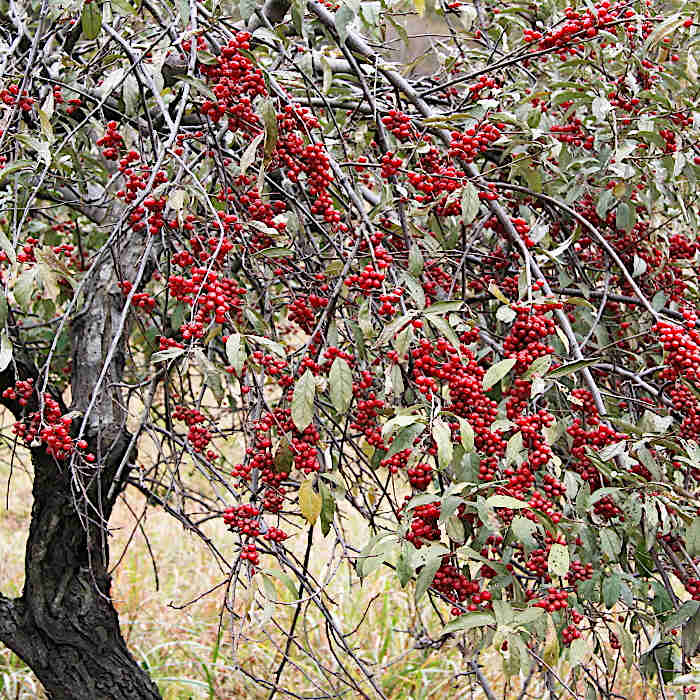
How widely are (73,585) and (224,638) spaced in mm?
1425

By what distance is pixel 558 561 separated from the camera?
1143 millimetres

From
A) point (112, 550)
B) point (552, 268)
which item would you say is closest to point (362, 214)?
point (552, 268)

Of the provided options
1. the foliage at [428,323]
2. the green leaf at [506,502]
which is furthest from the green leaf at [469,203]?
the green leaf at [506,502]

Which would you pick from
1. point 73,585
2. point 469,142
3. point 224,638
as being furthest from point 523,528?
point 224,638

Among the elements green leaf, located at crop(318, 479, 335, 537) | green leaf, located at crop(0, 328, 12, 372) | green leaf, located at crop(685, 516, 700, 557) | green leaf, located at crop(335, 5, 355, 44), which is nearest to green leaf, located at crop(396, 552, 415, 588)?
green leaf, located at crop(318, 479, 335, 537)

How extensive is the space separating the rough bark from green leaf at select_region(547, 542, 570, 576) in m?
1.25

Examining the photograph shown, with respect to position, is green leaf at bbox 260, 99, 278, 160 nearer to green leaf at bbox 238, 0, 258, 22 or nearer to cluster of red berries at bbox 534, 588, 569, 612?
green leaf at bbox 238, 0, 258, 22

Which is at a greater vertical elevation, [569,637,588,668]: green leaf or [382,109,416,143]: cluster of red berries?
[382,109,416,143]: cluster of red berries

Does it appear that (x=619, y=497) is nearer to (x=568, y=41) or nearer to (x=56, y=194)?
(x=568, y=41)

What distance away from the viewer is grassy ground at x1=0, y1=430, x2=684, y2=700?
3010mm

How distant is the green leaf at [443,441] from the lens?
1.10m

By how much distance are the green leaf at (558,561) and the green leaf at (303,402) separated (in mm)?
399

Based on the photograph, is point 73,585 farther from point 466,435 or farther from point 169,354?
point 466,435

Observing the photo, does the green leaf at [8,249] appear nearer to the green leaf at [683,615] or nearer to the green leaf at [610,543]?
the green leaf at [610,543]
